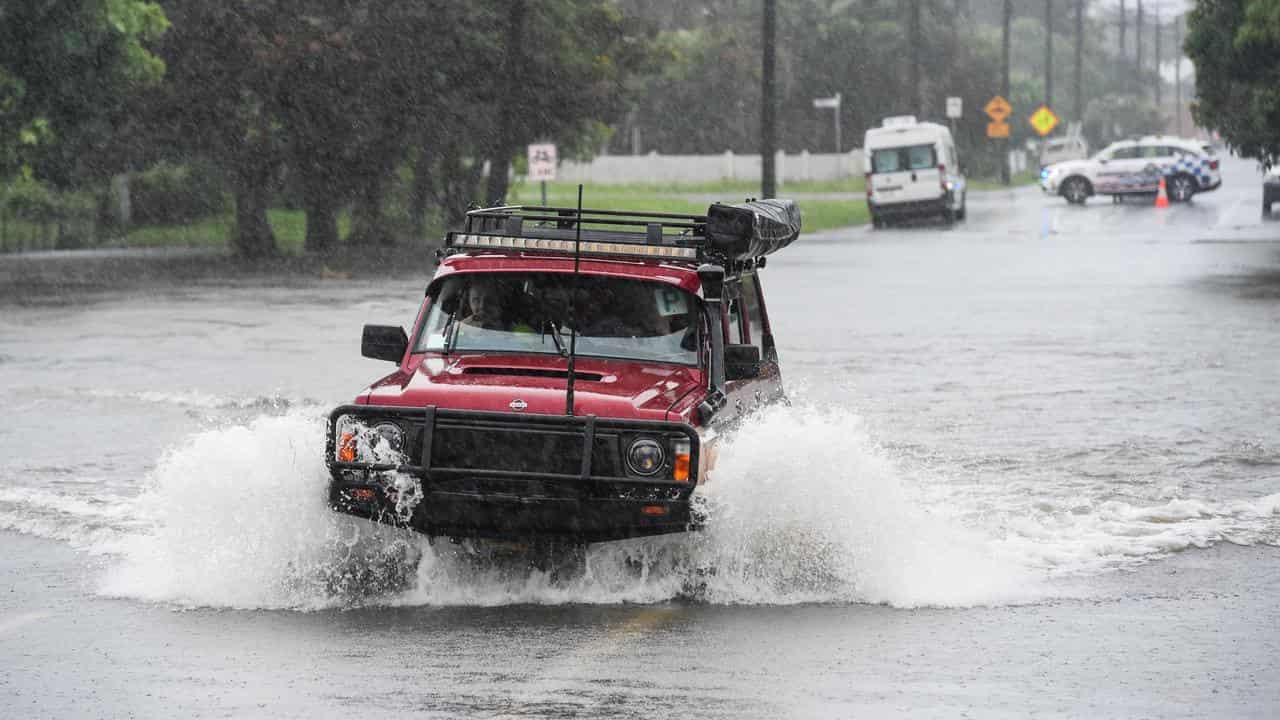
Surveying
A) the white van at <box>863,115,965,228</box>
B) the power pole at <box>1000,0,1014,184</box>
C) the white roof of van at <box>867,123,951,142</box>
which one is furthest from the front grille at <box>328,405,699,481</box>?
the power pole at <box>1000,0,1014,184</box>

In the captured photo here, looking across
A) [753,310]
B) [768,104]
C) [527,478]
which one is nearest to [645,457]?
[527,478]

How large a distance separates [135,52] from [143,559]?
24834 millimetres

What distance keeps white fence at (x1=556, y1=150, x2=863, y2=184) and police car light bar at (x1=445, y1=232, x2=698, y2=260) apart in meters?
75.5

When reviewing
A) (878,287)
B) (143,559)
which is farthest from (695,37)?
(143,559)

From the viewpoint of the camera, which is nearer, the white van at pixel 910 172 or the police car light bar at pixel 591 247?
the police car light bar at pixel 591 247

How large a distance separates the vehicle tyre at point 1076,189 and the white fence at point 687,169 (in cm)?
2564

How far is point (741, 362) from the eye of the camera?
33.0 feet

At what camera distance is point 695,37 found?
90.9m

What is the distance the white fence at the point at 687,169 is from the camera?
283 ft

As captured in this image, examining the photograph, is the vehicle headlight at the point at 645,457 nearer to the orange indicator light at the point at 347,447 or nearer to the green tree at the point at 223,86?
the orange indicator light at the point at 347,447

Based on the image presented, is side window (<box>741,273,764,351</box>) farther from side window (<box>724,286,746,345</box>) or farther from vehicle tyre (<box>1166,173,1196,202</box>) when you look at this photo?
vehicle tyre (<box>1166,173,1196,202</box>)

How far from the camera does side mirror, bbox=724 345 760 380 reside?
10.0 meters

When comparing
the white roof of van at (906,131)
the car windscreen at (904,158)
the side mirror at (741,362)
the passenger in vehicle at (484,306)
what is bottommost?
the side mirror at (741,362)

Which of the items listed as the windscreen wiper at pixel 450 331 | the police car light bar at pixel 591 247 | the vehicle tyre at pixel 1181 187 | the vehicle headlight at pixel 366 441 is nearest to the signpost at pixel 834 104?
the vehicle tyre at pixel 1181 187
